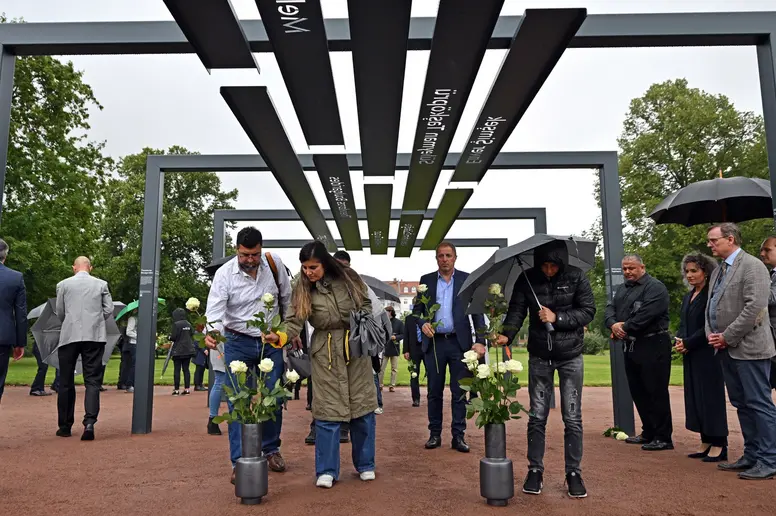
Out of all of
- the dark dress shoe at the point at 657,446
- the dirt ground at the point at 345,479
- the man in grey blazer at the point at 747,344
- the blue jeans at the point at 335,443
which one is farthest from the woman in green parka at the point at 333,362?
the dark dress shoe at the point at 657,446

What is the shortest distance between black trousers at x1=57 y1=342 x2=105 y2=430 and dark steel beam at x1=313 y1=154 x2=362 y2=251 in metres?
3.77

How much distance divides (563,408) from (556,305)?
0.78 m

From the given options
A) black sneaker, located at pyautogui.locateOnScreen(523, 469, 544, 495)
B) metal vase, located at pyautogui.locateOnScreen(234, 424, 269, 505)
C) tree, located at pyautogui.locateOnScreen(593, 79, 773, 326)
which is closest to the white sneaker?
metal vase, located at pyautogui.locateOnScreen(234, 424, 269, 505)

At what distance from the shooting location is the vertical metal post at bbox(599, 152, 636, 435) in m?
8.21

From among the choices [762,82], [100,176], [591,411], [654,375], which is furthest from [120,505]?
[100,176]

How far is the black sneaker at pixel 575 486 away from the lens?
4.72 meters

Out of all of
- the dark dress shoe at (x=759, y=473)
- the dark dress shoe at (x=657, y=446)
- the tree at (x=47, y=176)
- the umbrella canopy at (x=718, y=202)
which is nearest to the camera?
the dark dress shoe at (x=759, y=473)

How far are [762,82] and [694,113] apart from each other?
97.6 feet

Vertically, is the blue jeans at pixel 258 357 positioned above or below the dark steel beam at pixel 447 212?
below

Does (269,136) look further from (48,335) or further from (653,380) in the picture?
(48,335)

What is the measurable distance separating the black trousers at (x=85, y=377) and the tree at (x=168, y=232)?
1318 inches

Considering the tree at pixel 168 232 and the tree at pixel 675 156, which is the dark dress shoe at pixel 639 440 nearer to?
the tree at pixel 675 156

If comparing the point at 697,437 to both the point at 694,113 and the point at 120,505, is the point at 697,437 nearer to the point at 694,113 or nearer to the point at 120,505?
the point at 120,505

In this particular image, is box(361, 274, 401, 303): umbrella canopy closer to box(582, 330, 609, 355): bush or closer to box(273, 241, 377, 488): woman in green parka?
box(273, 241, 377, 488): woman in green parka
